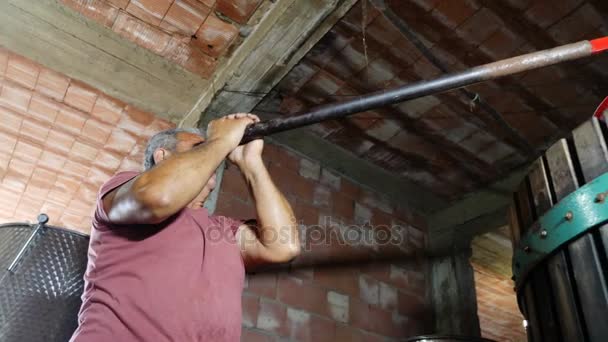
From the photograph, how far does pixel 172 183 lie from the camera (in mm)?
1232

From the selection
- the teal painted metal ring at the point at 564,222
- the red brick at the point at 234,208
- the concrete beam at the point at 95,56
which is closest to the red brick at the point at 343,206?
the red brick at the point at 234,208

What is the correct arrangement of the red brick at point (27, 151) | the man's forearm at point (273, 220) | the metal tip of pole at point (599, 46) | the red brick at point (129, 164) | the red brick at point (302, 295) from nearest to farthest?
the metal tip of pole at point (599, 46), the man's forearm at point (273, 220), the red brick at point (302, 295), the red brick at point (27, 151), the red brick at point (129, 164)

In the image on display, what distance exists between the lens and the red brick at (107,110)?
250cm

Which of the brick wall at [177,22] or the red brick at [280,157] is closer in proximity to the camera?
the brick wall at [177,22]

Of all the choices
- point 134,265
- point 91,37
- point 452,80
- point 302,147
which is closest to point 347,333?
point 302,147

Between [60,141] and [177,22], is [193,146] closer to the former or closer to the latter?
[177,22]

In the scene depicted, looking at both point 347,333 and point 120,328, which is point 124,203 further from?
point 347,333

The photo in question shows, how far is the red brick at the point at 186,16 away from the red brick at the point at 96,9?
217mm

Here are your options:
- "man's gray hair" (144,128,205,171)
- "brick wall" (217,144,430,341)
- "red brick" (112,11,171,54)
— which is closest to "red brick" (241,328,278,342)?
"brick wall" (217,144,430,341)

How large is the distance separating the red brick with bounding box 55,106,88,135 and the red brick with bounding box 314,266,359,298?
1556mm

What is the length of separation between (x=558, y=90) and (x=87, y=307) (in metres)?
2.25

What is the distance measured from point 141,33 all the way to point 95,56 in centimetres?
27

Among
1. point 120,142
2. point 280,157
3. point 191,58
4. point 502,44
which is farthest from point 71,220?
point 502,44

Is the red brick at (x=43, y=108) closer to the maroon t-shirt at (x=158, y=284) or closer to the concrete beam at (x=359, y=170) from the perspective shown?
the concrete beam at (x=359, y=170)
